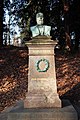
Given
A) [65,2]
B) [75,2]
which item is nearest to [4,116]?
[65,2]

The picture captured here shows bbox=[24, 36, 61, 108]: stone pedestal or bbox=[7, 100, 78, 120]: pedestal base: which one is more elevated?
bbox=[24, 36, 61, 108]: stone pedestal

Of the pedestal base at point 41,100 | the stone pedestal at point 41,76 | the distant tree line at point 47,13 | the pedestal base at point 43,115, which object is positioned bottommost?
the pedestal base at point 43,115

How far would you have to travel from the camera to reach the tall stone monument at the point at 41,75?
316 inches

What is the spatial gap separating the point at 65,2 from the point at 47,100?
10955 mm

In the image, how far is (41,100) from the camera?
8.04 meters

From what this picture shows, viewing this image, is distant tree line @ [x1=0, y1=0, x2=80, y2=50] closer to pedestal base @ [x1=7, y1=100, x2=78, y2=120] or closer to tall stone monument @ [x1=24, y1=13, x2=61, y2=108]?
tall stone monument @ [x1=24, y1=13, x2=61, y2=108]

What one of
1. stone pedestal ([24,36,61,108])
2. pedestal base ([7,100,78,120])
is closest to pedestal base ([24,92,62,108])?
stone pedestal ([24,36,61,108])

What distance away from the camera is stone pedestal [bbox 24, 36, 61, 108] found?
8.04 metres

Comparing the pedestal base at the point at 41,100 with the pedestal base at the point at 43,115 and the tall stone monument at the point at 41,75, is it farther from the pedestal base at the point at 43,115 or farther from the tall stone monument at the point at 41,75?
the pedestal base at the point at 43,115

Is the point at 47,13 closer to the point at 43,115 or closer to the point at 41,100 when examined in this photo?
the point at 41,100

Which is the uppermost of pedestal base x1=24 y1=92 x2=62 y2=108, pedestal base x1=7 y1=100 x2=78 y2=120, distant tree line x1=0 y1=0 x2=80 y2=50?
distant tree line x1=0 y1=0 x2=80 y2=50

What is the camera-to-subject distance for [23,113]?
24.3 feet

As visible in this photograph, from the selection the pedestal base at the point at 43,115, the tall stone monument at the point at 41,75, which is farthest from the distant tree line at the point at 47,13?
the pedestal base at the point at 43,115

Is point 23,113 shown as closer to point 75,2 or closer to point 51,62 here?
point 51,62
